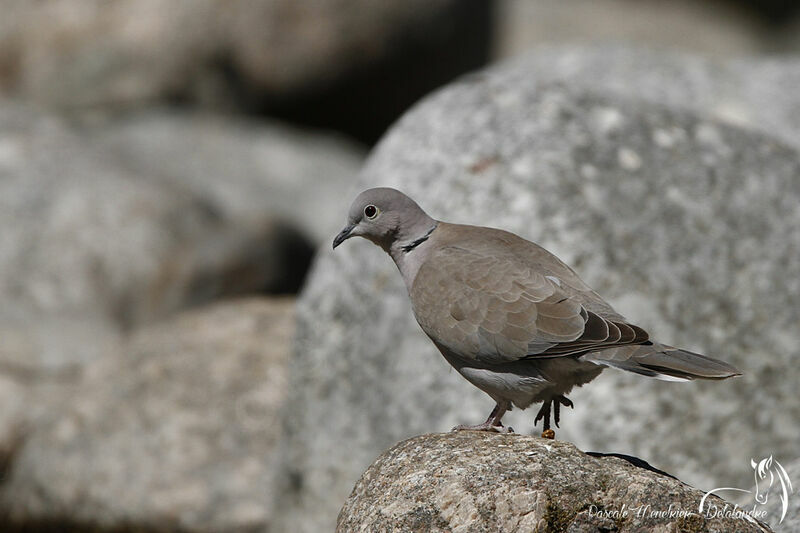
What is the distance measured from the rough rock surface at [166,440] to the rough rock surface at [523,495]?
3.28 metres

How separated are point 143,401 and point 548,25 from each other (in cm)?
1431

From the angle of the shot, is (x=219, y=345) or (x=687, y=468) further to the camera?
(x=219, y=345)

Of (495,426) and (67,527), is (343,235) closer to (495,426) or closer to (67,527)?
(495,426)

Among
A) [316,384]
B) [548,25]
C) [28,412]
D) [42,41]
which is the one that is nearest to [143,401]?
[28,412]

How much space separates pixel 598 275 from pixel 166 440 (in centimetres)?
326

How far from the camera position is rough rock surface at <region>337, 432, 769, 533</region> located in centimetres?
381

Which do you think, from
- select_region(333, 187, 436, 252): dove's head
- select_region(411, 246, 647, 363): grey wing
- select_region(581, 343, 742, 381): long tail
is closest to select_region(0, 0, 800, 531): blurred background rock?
select_region(333, 187, 436, 252): dove's head

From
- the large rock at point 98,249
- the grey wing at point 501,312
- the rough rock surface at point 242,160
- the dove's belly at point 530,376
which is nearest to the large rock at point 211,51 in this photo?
the rough rock surface at point 242,160

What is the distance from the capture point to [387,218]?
5.03m

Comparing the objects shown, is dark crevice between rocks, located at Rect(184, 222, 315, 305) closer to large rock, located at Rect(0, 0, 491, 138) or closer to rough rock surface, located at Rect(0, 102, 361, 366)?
rough rock surface, located at Rect(0, 102, 361, 366)

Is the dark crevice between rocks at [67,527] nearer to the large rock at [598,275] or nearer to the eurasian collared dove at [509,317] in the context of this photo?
the large rock at [598,275]

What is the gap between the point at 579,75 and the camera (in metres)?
9.00

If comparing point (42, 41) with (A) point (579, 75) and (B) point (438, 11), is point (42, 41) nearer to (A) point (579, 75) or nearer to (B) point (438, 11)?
(B) point (438, 11)

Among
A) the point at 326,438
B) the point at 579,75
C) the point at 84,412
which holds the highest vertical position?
the point at 579,75
